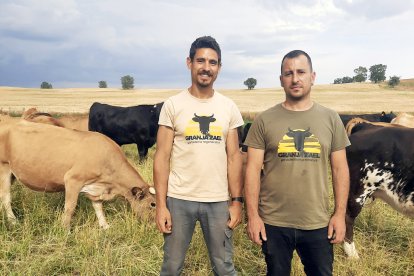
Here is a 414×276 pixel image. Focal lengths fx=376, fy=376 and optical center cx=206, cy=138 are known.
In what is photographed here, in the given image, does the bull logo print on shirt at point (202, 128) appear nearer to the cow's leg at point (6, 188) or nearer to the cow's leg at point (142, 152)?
A: the cow's leg at point (6, 188)

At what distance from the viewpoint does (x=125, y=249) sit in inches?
191

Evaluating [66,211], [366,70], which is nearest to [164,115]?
[66,211]

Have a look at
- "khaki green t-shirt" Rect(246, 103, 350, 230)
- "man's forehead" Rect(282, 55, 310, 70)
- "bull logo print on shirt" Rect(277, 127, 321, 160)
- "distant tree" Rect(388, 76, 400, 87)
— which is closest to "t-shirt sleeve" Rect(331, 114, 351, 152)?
"khaki green t-shirt" Rect(246, 103, 350, 230)

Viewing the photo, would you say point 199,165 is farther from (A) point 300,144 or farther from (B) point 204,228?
(A) point 300,144

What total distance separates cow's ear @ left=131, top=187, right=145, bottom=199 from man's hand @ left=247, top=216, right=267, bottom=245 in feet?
10.1

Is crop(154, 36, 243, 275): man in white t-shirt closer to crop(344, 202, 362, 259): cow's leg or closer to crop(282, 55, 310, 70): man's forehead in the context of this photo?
crop(282, 55, 310, 70): man's forehead

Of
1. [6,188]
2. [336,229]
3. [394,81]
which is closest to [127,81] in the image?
[394,81]

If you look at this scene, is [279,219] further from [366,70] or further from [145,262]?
[366,70]

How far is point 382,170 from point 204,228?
286 cm

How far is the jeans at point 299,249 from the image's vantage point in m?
3.00

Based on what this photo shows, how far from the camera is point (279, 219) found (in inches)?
119

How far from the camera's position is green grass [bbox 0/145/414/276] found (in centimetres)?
441

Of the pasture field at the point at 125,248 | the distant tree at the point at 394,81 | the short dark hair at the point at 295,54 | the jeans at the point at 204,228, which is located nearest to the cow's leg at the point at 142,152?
the pasture field at the point at 125,248

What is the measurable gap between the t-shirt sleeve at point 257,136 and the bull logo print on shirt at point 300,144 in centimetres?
16
